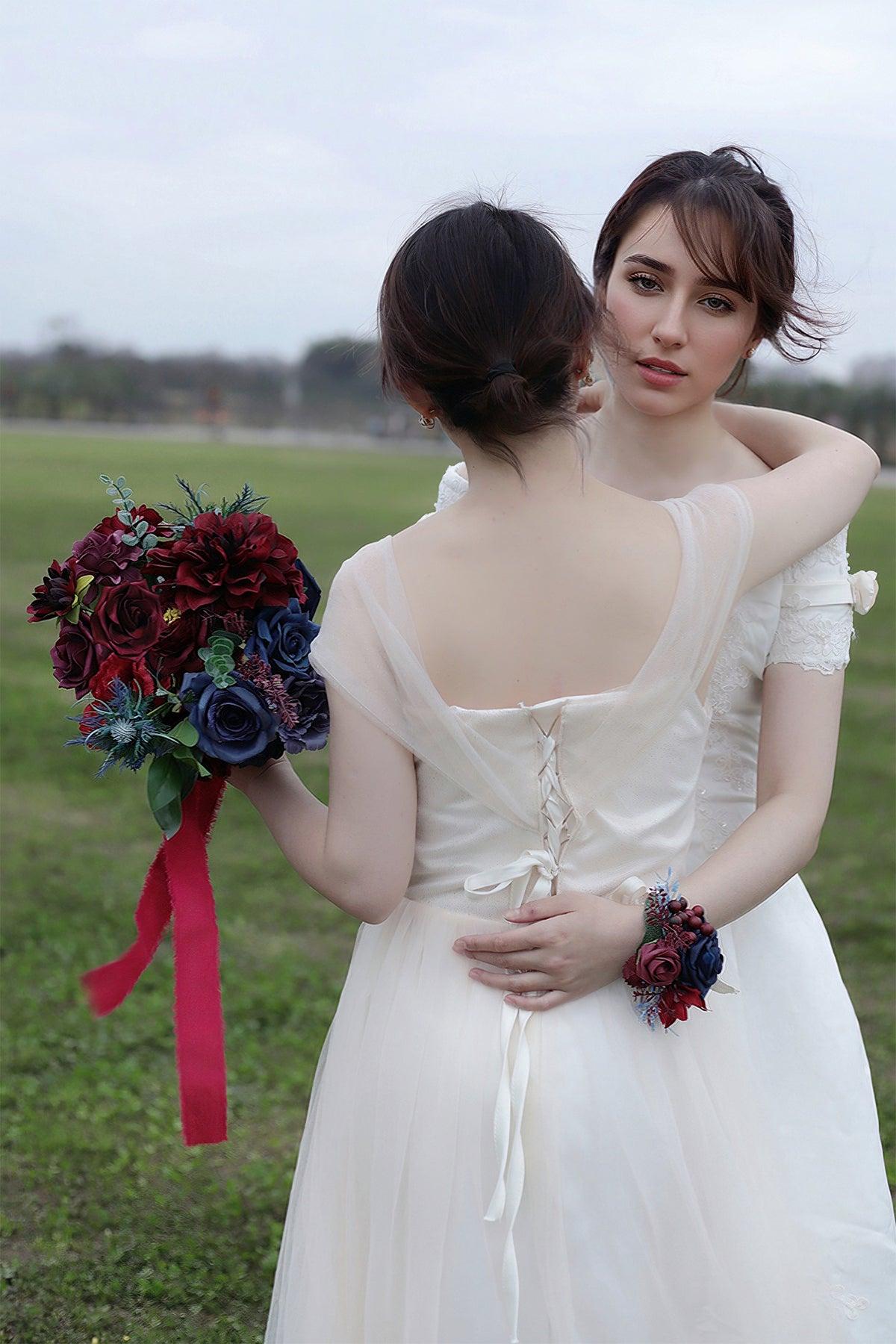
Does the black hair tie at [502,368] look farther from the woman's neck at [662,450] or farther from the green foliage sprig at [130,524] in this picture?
the woman's neck at [662,450]

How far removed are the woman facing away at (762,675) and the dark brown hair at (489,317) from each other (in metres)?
0.23

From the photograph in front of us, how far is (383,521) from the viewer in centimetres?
2525

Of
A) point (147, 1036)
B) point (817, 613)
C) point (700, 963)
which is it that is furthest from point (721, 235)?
point (147, 1036)

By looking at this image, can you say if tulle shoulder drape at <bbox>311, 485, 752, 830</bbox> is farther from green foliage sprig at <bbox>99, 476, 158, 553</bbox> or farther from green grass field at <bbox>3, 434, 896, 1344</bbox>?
green grass field at <bbox>3, 434, 896, 1344</bbox>

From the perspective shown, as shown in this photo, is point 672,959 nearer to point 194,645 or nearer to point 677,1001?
→ point 677,1001

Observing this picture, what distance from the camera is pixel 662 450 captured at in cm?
256

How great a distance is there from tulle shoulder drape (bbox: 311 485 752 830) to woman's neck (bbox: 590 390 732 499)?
0.45m

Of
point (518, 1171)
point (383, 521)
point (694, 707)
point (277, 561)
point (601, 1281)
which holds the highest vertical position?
point (277, 561)

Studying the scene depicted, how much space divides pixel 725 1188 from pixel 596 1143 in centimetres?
24

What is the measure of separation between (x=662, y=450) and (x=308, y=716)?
92 centimetres

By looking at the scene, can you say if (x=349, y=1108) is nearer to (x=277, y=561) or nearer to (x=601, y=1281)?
(x=601, y=1281)

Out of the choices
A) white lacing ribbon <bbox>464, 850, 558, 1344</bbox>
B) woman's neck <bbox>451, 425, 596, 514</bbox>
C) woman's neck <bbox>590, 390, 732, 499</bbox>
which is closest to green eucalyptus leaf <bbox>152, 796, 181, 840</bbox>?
white lacing ribbon <bbox>464, 850, 558, 1344</bbox>

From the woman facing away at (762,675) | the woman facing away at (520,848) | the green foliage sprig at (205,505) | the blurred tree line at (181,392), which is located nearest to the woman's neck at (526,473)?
the woman facing away at (520,848)

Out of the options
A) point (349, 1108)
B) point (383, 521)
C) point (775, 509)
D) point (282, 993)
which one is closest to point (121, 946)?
point (282, 993)
